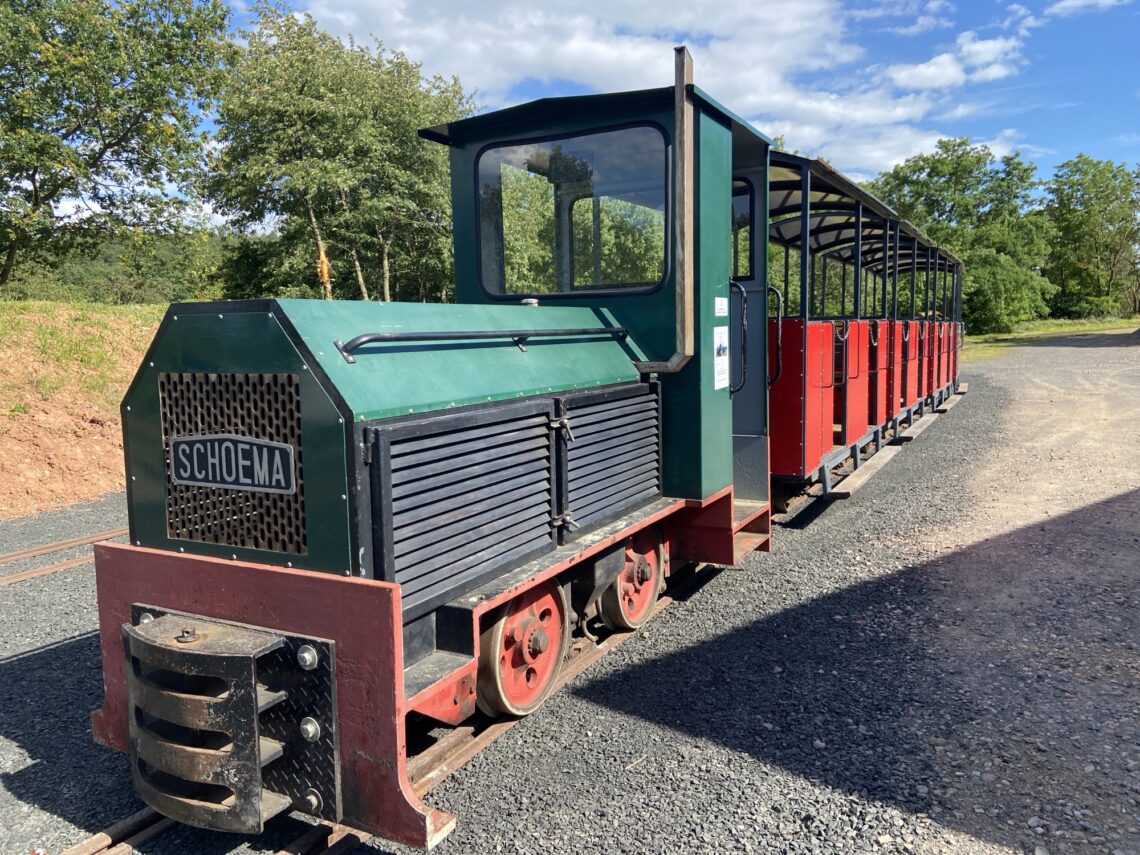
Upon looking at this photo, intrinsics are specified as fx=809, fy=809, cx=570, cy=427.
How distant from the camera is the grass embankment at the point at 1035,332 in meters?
31.7

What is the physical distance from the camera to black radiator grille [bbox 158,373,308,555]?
8.13 ft

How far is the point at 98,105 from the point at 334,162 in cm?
454

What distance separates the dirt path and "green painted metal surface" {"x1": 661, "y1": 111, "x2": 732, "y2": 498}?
1.55 m

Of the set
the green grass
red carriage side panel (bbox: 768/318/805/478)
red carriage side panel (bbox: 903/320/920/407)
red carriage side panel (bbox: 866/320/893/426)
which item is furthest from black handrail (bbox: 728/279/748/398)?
the green grass

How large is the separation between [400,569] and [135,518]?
1.07 meters

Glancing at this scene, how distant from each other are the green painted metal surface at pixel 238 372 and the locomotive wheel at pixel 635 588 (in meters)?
1.81

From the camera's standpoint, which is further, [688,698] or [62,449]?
[62,449]

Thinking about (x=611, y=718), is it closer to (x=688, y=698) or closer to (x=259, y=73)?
(x=688, y=698)

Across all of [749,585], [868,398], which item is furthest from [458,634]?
[868,398]

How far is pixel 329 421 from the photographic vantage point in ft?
7.74

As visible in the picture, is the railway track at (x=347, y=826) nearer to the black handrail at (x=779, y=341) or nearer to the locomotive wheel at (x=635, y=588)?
the locomotive wheel at (x=635, y=588)

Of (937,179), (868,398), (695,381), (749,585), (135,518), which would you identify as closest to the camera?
(135,518)

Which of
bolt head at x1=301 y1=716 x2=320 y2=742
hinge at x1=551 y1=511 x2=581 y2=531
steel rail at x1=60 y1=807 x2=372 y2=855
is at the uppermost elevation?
hinge at x1=551 y1=511 x2=581 y2=531

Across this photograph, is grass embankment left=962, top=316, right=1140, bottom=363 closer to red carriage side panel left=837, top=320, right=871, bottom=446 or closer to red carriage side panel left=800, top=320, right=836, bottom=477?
red carriage side panel left=837, top=320, right=871, bottom=446
